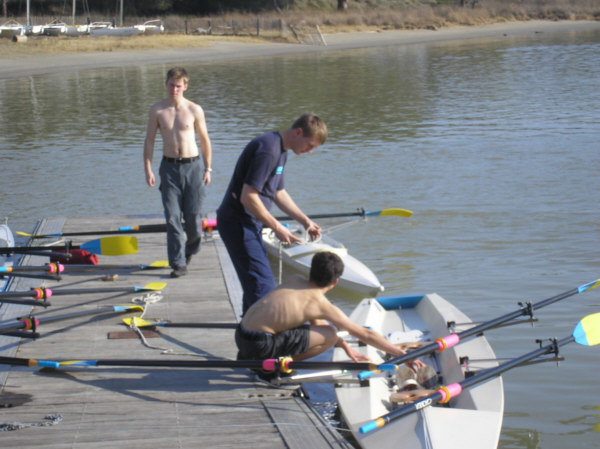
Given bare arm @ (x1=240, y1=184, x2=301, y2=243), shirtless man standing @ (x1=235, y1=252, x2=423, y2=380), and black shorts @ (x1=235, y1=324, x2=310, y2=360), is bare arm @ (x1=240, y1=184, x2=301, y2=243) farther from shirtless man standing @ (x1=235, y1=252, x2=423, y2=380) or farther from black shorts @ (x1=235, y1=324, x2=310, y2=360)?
black shorts @ (x1=235, y1=324, x2=310, y2=360)

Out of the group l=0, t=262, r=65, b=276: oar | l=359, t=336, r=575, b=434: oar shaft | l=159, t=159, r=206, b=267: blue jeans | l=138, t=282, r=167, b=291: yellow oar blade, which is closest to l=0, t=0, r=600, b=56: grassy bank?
l=0, t=262, r=65, b=276: oar

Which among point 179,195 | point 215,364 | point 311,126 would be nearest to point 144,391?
point 215,364

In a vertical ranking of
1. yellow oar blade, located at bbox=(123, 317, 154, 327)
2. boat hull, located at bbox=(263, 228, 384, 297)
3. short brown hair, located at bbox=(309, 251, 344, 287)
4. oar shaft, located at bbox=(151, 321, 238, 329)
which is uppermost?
short brown hair, located at bbox=(309, 251, 344, 287)

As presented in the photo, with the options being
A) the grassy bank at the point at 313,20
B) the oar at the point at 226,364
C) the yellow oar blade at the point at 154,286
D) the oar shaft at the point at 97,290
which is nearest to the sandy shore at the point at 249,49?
the grassy bank at the point at 313,20

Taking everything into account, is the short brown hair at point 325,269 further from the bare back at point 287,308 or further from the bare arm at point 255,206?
the bare arm at point 255,206

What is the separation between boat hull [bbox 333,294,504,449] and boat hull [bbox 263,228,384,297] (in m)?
2.05

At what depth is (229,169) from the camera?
15719 mm

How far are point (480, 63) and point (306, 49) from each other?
1181cm

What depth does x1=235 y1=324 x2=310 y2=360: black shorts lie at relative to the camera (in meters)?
5.07

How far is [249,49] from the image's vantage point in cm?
4231

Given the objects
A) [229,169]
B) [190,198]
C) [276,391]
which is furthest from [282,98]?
[276,391]

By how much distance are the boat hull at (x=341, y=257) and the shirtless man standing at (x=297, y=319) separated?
10.2 ft

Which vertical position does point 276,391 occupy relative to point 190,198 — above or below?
below

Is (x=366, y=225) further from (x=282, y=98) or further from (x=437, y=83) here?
(x=437, y=83)
